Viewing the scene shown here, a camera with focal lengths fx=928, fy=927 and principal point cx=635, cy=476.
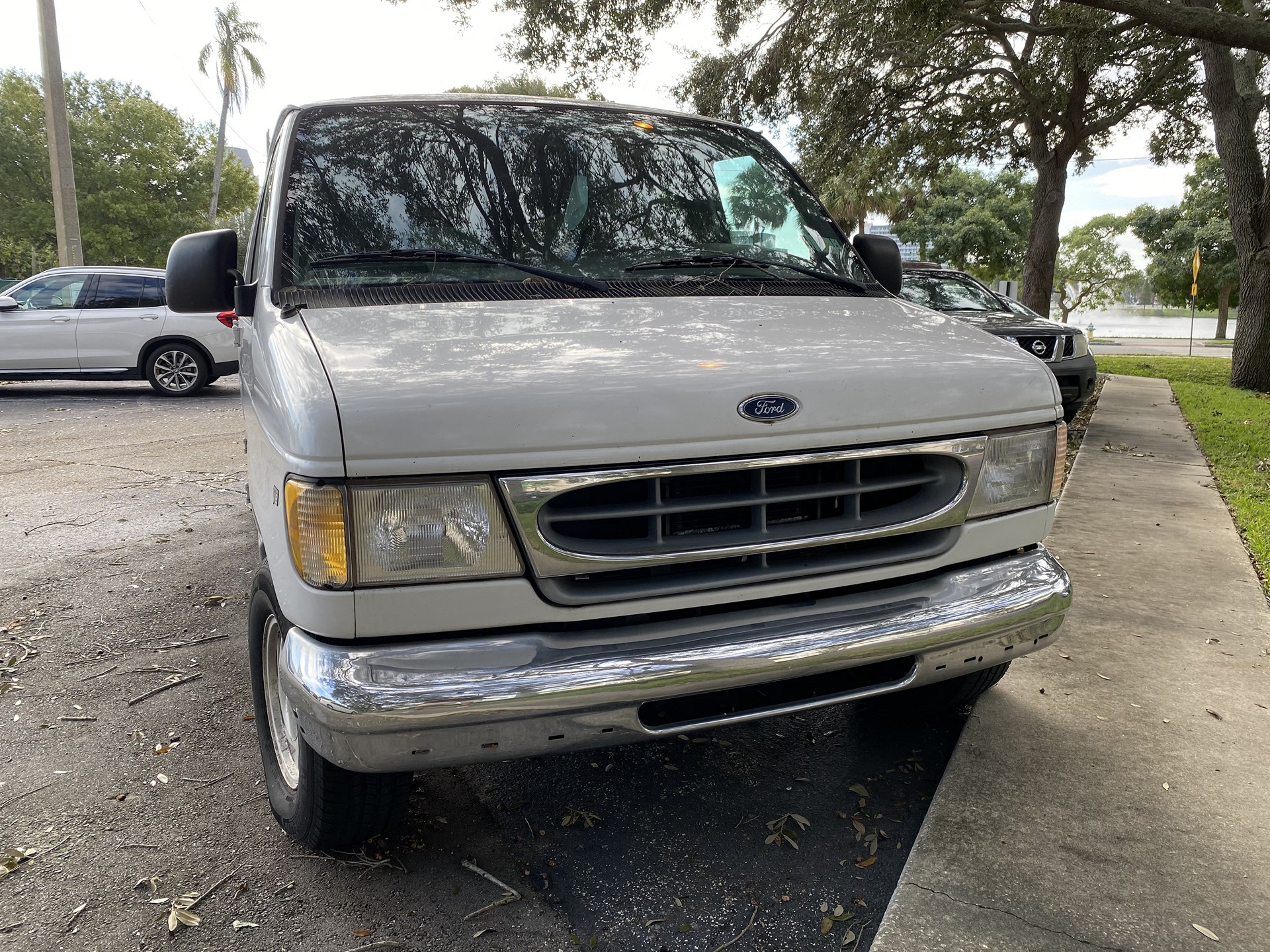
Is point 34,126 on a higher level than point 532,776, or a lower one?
higher

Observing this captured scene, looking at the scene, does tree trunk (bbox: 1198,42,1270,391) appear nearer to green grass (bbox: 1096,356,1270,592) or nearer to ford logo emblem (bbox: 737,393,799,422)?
green grass (bbox: 1096,356,1270,592)

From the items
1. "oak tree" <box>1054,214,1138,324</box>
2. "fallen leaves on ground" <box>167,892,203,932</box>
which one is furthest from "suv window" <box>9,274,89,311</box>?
"oak tree" <box>1054,214,1138,324</box>

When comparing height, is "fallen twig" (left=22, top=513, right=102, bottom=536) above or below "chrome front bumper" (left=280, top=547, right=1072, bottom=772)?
below

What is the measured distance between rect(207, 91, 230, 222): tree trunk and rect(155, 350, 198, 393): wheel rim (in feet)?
87.6

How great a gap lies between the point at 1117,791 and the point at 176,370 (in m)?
12.3

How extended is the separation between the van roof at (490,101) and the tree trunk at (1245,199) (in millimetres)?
12404

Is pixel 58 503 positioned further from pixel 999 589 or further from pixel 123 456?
pixel 999 589

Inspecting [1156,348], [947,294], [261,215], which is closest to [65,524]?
[261,215]

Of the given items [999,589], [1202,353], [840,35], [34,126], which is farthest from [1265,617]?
[34,126]

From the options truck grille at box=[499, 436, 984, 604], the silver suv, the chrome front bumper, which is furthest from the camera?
the silver suv

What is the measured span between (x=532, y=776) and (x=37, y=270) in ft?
136

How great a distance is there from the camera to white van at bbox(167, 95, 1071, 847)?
1.93m

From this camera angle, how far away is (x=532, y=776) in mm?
2955

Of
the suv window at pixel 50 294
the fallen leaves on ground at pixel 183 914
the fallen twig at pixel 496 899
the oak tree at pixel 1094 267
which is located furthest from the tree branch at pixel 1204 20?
the oak tree at pixel 1094 267
